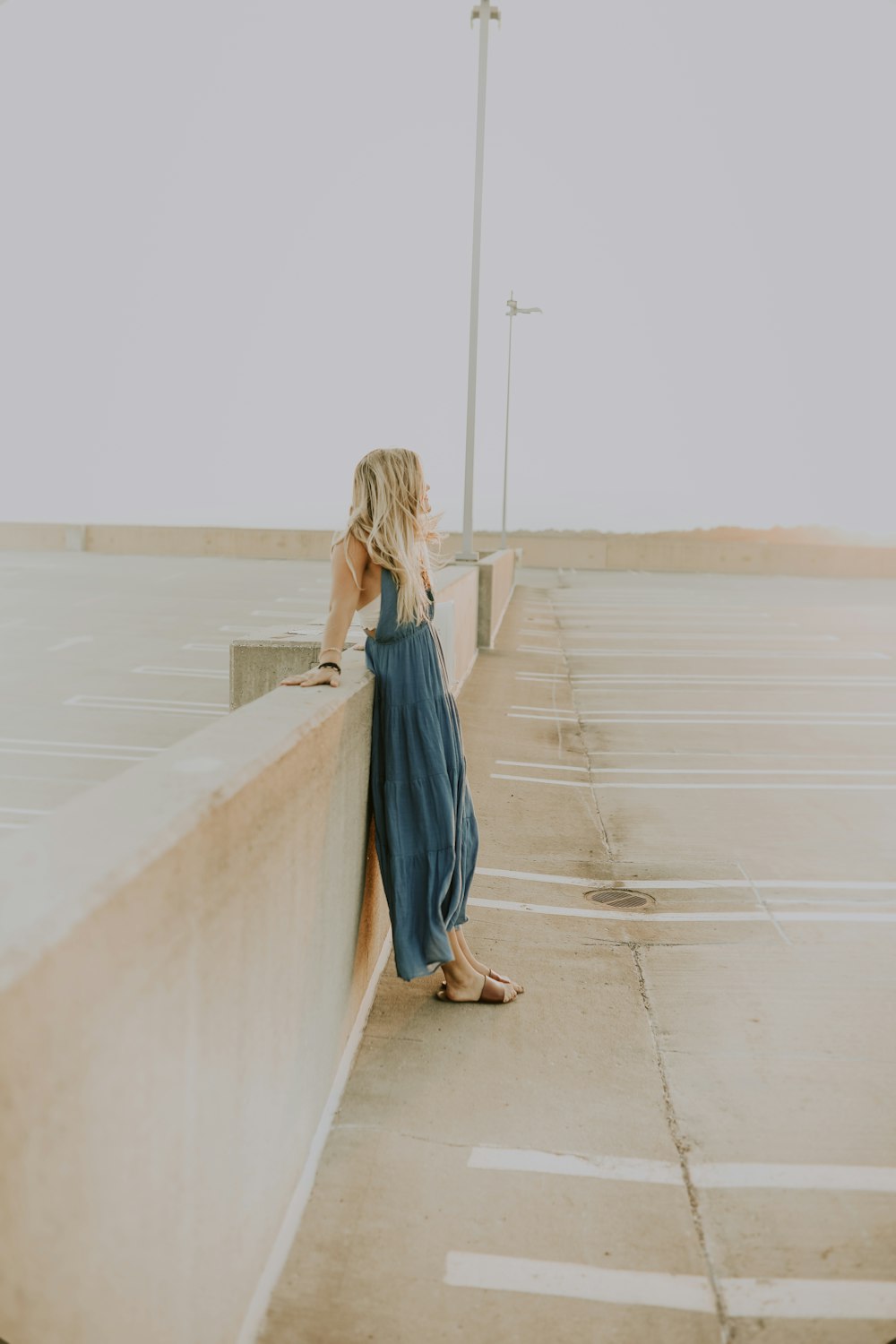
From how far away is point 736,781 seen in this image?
9555mm

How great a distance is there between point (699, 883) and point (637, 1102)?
9.26 feet

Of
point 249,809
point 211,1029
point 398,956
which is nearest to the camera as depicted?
point 211,1029

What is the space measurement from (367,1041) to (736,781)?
5822mm

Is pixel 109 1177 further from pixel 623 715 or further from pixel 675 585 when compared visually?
pixel 675 585

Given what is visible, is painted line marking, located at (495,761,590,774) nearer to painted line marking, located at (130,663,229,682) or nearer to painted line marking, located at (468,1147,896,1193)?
painted line marking, located at (468,1147,896,1193)

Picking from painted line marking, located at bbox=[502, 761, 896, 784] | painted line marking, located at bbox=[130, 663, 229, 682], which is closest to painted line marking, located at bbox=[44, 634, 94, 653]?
painted line marking, located at bbox=[130, 663, 229, 682]

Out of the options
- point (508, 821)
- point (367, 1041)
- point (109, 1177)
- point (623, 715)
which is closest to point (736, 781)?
point (508, 821)

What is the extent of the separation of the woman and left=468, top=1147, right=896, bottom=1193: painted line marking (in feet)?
2.64

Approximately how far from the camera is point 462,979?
4.70 metres

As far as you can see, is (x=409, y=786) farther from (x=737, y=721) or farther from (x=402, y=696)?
(x=737, y=721)

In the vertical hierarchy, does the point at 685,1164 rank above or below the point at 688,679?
below

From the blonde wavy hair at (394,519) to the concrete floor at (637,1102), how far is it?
1.68 metres

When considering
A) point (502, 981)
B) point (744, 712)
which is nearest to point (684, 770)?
point (744, 712)

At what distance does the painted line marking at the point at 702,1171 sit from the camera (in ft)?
11.6
